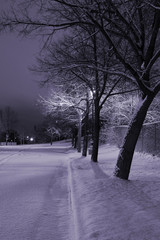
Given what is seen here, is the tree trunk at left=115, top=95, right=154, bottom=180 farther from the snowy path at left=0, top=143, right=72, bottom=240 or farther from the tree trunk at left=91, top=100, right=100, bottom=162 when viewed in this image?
the tree trunk at left=91, top=100, right=100, bottom=162

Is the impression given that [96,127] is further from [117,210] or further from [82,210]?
[117,210]

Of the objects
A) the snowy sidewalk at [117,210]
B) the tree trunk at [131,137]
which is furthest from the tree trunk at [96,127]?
the snowy sidewalk at [117,210]

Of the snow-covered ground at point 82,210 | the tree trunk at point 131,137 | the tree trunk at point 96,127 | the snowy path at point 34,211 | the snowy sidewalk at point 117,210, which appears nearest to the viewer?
the snowy sidewalk at point 117,210

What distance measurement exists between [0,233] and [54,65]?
21.1 ft

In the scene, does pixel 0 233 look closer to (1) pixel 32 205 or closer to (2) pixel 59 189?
(1) pixel 32 205

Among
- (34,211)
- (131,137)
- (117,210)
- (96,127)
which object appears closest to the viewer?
(117,210)

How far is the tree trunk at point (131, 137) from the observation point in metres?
7.91

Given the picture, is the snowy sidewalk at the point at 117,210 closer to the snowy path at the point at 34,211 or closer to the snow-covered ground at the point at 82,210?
the snow-covered ground at the point at 82,210

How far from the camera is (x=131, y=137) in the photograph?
8.05m

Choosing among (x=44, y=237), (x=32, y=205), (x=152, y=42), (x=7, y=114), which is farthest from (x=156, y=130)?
(x=7, y=114)

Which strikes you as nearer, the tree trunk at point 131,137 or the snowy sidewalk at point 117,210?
the snowy sidewalk at point 117,210

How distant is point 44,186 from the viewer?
26.1 ft

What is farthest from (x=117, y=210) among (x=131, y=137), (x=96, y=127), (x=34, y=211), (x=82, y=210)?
(x=96, y=127)

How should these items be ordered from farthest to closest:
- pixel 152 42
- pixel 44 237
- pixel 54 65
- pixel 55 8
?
pixel 54 65
pixel 152 42
pixel 55 8
pixel 44 237
